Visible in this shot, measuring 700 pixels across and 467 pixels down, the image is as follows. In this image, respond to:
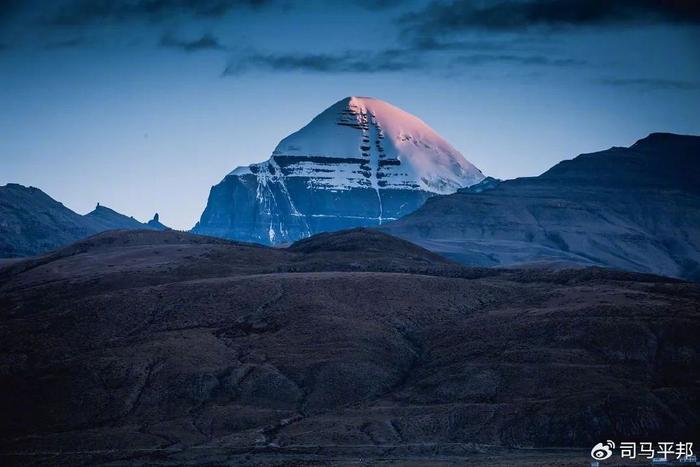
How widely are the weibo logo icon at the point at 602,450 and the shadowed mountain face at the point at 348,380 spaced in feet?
10.7

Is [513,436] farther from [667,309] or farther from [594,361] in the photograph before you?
[667,309]

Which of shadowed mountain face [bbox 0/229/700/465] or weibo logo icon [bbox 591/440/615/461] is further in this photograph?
shadowed mountain face [bbox 0/229/700/465]

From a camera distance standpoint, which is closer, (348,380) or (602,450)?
(602,450)

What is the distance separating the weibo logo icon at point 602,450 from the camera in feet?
424

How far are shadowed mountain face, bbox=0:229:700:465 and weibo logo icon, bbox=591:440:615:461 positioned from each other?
10.7 feet

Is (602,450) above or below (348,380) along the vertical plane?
below

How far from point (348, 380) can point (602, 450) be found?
1749 inches

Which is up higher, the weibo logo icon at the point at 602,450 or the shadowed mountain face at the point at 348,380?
the shadowed mountain face at the point at 348,380

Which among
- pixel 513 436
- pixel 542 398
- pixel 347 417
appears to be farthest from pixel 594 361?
pixel 347 417

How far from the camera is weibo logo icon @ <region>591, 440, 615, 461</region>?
424 ft

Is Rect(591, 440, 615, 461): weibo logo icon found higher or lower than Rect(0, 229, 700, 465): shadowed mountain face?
lower

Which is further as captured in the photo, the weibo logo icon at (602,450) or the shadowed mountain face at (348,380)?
the shadowed mountain face at (348,380)

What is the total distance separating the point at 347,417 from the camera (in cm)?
15212

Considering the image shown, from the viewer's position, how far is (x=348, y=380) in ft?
548
